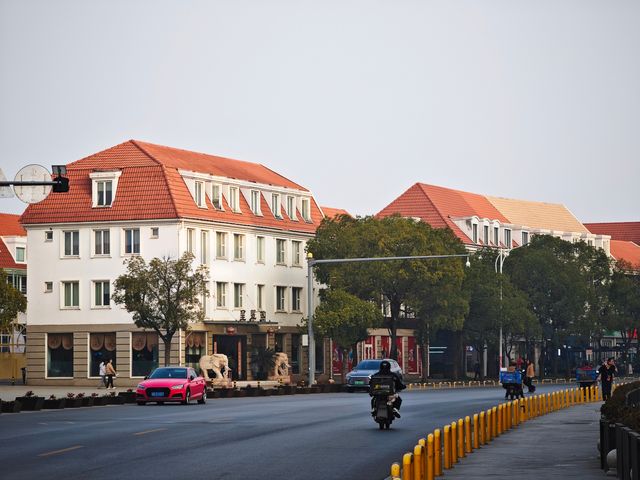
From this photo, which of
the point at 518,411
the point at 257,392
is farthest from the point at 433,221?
the point at 518,411

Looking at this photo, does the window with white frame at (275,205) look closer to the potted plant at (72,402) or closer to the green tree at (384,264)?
the green tree at (384,264)

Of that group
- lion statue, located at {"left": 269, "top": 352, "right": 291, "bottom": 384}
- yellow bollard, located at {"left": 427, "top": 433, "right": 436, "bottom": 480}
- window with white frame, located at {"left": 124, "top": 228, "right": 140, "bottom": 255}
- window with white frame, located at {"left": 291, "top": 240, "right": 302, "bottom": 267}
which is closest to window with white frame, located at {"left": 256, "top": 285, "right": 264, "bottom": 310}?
window with white frame, located at {"left": 291, "top": 240, "right": 302, "bottom": 267}

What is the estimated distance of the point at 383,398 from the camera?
3550cm

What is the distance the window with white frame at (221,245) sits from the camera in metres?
95.3

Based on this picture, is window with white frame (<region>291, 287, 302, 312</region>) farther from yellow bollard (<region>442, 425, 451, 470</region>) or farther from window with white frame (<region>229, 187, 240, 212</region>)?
yellow bollard (<region>442, 425, 451, 470</region>)

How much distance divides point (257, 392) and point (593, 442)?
38.6 metres

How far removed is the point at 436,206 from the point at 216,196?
1409 inches

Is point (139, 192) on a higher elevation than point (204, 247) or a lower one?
higher

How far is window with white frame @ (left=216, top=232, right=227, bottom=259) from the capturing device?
95.3m

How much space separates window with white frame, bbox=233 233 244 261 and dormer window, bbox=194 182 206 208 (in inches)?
170

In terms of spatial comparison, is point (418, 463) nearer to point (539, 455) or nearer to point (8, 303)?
point (539, 455)

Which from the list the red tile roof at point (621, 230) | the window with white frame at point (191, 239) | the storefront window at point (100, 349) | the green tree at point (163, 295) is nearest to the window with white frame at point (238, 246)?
the window with white frame at point (191, 239)

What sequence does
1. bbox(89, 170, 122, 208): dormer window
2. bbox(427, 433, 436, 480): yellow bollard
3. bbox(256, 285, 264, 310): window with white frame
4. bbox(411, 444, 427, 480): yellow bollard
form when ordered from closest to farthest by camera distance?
bbox(411, 444, 427, 480): yellow bollard → bbox(427, 433, 436, 480): yellow bollard → bbox(89, 170, 122, 208): dormer window → bbox(256, 285, 264, 310): window with white frame

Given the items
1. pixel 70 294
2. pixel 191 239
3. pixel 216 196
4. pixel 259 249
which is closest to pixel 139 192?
pixel 191 239
